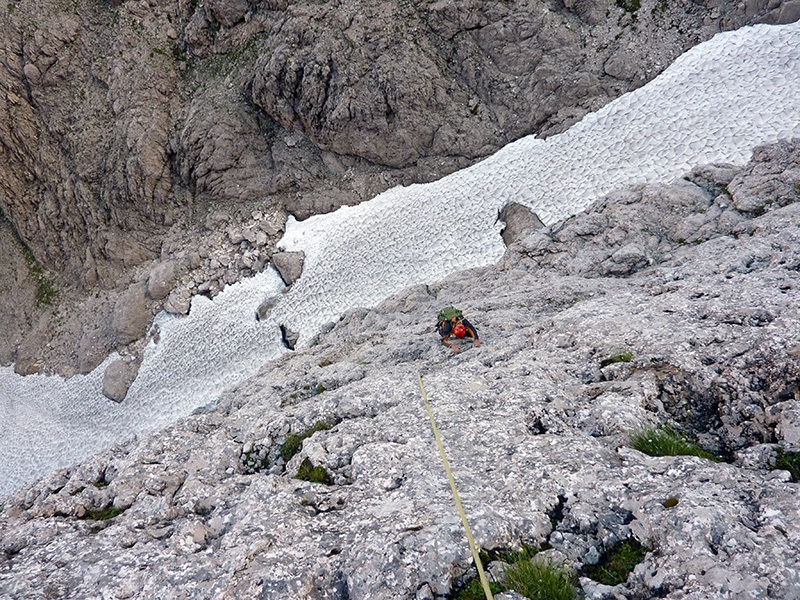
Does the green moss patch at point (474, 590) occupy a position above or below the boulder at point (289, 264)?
below

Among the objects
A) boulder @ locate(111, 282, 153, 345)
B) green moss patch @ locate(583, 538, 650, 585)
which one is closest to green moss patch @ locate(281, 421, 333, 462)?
green moss patch @ locate(583, 538, 650, 585)

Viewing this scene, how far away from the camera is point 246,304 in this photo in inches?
1093

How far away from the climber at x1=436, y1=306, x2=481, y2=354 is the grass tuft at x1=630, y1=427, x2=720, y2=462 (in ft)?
19.1

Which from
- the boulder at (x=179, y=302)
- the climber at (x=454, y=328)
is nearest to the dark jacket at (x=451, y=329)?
the climber at (x=454, y=328)

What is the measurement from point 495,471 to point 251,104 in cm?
3278

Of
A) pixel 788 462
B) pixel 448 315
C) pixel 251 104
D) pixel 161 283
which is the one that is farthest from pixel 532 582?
pixel 251 104

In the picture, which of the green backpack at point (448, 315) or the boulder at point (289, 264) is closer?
the green backpack at point (448, 315)

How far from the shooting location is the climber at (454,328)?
12.6m

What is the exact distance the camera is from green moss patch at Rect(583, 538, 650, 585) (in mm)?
4926

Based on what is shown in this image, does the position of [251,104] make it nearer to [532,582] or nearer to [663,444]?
[663,444]

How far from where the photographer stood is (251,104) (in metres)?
32.4

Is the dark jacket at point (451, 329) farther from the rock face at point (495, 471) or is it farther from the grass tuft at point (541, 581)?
the grass tuft at point (541, 581)

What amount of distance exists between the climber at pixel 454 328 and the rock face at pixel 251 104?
62.9 ft

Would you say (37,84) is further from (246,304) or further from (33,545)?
(33,545)
